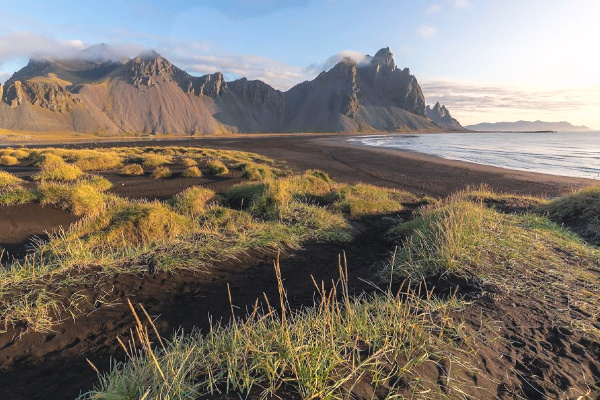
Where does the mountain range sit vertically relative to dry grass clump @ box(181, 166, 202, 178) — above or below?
above

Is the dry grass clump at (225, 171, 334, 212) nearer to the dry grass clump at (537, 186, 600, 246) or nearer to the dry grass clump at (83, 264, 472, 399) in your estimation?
the dry grass clump at (83, 264, 472, 399)

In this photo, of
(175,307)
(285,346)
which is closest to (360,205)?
(175,307)

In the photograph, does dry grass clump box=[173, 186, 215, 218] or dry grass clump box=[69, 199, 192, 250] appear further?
dry grass clump box=[173, 186, 215, 218]

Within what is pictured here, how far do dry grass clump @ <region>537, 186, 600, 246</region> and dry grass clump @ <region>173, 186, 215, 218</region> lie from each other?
11231 millimetres

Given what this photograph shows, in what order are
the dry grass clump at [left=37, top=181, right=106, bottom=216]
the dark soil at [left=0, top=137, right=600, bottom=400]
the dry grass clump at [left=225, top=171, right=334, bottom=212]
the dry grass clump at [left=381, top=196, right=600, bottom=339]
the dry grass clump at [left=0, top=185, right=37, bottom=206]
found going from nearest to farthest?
the dark soil at [left=0, top=137, right=600, bottom=400] < the dry grass clump at [left=381, top=196, right=600, bottom=339] < the dry grass clump at [left=37, top=181, right=106, bottom=216] < the dry grass clump at [left=0, top=185, right=37, bottom=206] < the dry grass clump at [left=225, top=171, right=334, bottom=212]

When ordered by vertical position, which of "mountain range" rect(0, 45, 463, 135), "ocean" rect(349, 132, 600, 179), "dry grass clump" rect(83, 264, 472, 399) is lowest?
"dry grass clump" rect(83, 264, 472, 399)

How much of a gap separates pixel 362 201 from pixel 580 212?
711 cm

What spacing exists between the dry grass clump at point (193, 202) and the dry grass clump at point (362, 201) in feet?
16.3

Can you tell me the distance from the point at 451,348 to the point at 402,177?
79.5 feet

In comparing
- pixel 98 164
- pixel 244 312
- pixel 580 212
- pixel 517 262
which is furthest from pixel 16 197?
pixel 580 212

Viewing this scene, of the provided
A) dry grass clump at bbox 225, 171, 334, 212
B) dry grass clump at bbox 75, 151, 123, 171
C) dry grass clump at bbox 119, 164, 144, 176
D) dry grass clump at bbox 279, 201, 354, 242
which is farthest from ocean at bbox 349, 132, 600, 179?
dry grass clump at bbox 75, 151, 123, 171

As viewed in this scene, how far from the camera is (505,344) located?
11.4 ft

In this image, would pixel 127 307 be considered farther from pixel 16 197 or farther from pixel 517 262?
pixel 16 197

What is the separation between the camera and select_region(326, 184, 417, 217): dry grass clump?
1254cm
